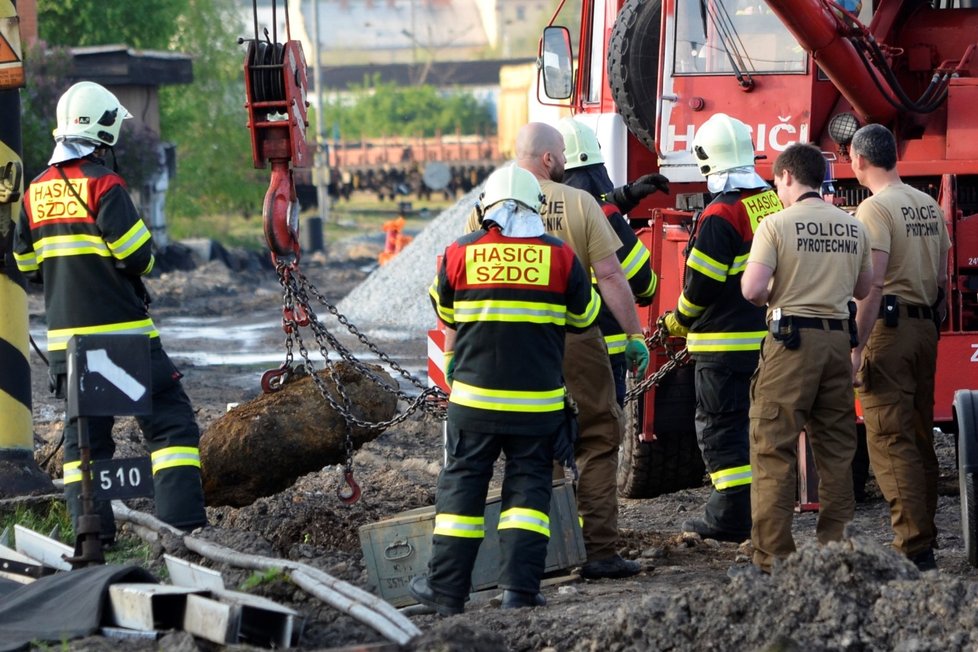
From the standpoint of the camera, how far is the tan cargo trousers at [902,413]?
635 cm

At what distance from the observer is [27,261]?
268 inches

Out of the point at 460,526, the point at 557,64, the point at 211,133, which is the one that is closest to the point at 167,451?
the point at 460,526

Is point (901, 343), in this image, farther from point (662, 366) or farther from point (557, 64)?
point (557, 64)

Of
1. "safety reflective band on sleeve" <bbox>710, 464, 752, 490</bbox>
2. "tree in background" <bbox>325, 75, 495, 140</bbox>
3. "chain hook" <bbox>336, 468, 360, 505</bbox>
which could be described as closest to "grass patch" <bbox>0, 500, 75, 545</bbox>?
"chain hook" <bbox>336, 468, 360, 505</bbox>

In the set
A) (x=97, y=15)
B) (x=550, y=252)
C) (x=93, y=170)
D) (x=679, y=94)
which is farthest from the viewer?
(x=97, y=15)

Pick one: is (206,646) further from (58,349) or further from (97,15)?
(97,15)

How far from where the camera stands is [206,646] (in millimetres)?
4684

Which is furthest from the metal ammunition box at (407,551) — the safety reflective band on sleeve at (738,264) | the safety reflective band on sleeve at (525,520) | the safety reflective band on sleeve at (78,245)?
the safety reflective band on sleeve at (78,245)

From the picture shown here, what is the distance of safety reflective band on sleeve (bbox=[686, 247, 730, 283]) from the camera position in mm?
6500

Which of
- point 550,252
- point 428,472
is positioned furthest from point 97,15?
point 550,252

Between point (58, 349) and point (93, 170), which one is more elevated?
point (93, 170)

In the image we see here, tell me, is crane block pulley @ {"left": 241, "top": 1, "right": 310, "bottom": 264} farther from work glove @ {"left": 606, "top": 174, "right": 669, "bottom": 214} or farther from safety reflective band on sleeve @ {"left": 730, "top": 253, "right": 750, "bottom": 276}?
safety reflective band on sleeve @ {"left": 730, "top": 253, "right": 750, "bottom": 276}

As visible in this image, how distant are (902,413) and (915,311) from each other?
425 millimetres

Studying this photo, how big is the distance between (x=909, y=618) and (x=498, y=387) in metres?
1.83
